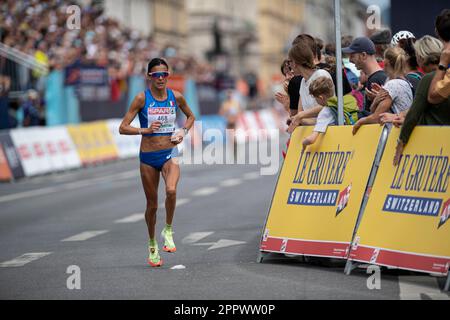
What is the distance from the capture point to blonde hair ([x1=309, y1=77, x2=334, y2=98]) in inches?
411

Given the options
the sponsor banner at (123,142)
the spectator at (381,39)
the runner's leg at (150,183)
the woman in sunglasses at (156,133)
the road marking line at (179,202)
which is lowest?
the sponsor banner at (123,142)

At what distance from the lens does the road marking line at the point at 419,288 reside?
27.1ft

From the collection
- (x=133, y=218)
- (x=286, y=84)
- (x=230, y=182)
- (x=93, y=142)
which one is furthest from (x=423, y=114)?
(x=93, y=142)

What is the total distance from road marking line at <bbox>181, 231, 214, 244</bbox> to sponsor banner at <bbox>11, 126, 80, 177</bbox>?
12945 millimetres

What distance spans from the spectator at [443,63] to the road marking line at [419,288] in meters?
1.44

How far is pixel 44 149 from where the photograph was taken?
92.2 feet

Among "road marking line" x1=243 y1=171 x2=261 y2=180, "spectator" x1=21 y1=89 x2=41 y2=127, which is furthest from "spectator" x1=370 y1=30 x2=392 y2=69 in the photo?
"spectator" x1=21 y1=89 x2=41 y2=127

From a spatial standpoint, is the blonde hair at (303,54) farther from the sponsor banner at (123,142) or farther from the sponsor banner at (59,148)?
the sponsor banner at (123,142)

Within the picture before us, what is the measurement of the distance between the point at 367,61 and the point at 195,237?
11.8ft

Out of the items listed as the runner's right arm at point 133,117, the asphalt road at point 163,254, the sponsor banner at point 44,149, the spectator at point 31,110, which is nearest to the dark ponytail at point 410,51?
the asphalt road at point 163,254

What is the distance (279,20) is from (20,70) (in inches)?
4174
